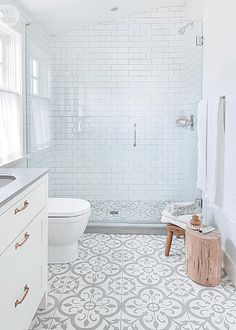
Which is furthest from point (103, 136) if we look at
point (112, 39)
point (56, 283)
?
point (56, 283)

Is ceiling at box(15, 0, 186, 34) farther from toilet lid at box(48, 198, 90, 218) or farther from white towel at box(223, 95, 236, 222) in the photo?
white towel at box(223, 95, 236, 222)

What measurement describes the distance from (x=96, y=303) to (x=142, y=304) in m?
0.30

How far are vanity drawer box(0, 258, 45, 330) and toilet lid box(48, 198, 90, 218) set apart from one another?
0.68 metres

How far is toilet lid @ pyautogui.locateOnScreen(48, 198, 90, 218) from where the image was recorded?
2.48 meters

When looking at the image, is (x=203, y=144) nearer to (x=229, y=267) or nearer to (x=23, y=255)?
(x=229, y=267)

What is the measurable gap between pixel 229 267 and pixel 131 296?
0.82 metres

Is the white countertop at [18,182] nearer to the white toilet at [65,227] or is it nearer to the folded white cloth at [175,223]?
the white toilet at [65,227]

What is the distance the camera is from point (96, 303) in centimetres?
205

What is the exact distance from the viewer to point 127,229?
3.46 meters

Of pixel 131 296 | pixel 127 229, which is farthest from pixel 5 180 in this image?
pixel 127 229

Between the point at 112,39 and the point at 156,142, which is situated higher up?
the point at 112,39

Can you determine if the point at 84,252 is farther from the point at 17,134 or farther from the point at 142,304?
the point at 17,134

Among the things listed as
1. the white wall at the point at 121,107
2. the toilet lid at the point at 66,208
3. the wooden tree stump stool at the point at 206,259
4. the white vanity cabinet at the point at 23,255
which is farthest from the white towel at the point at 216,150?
the white wall at the point at 121,107

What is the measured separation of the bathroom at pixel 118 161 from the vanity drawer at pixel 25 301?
0.01 metres
